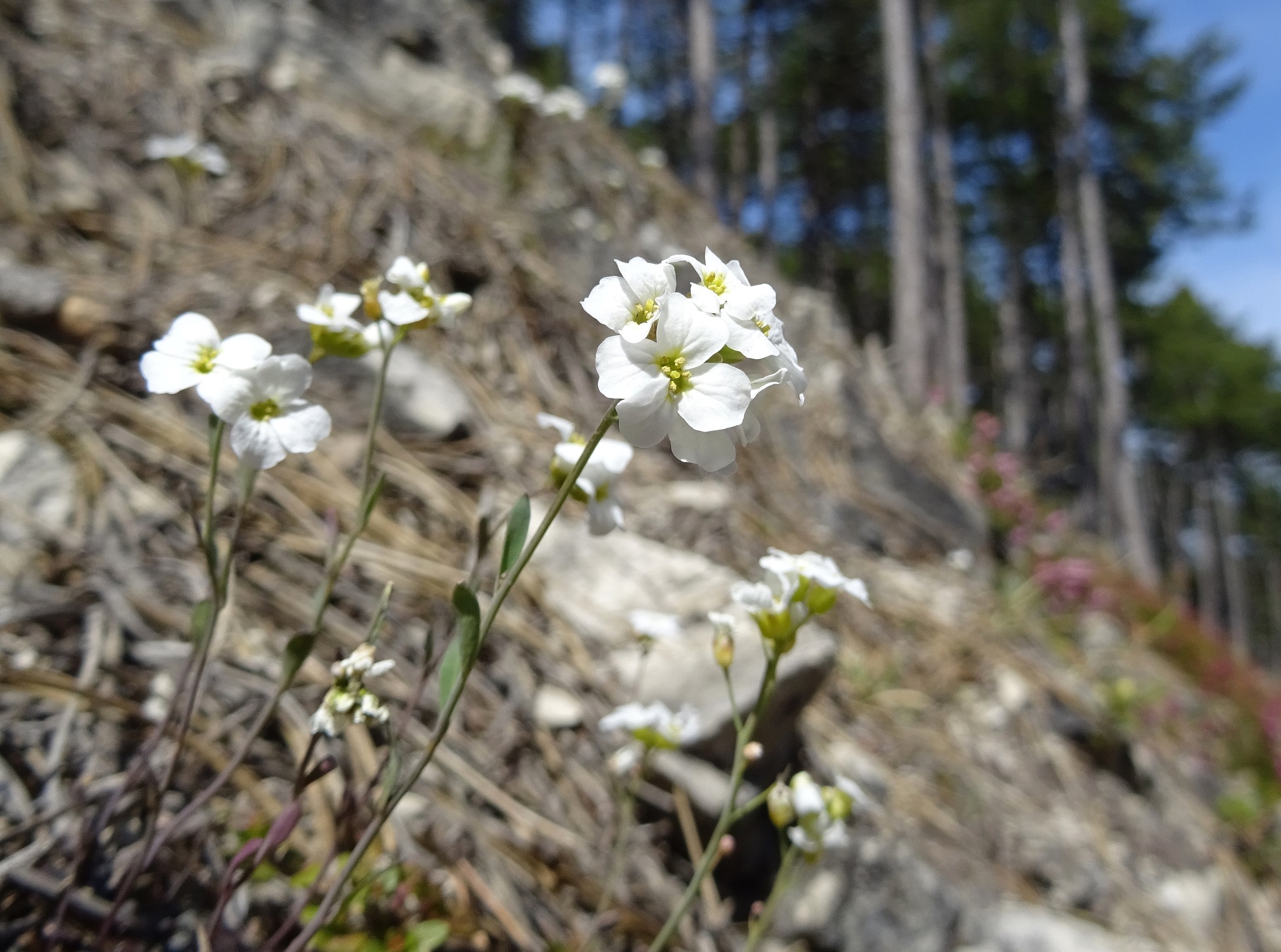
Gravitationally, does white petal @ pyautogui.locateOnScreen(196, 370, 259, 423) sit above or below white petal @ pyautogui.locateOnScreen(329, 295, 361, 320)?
below

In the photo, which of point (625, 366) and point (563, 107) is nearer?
point (625, 366)

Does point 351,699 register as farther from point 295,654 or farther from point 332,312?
point 332,312

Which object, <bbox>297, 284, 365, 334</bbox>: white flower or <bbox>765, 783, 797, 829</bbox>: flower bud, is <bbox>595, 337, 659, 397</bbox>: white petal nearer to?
<bbox>297, 284, 365, 334</bbox>: white flower

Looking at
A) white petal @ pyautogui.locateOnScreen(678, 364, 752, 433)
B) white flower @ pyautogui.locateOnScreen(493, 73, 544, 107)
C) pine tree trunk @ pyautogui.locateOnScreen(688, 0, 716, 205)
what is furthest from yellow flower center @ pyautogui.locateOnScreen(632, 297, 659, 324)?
pine tree trunk @ pyautogui.locateOnScreen(688, 0, 716, 205)

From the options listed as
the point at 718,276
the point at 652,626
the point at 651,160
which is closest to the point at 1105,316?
the point at 651,160

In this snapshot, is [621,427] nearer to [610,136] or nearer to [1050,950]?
[1050,950]

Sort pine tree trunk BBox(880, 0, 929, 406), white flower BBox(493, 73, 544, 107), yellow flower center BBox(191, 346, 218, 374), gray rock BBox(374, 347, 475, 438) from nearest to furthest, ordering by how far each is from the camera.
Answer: yellow flower center BBox(191, 346, 218, 374) < gray rock BBox(374, 347, 475, 438) < white flower BBox(493, 73, 544, 107) < pine tree trunk BBox(880, 0, 929, 406)

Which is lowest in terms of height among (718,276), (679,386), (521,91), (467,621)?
(467,621)
